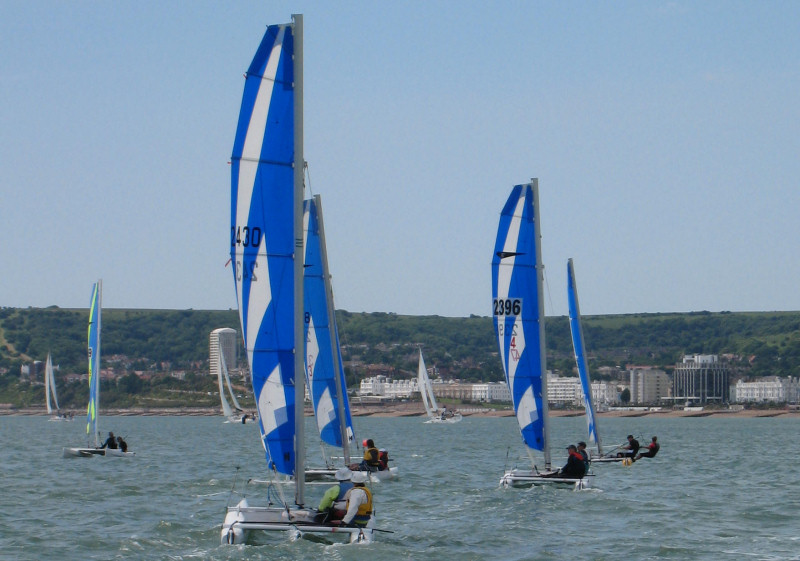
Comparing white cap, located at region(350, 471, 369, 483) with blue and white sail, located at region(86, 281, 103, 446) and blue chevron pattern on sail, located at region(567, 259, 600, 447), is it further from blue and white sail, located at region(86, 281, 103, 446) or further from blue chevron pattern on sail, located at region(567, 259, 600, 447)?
blue and white sail, located at region(86, 281, 103, 446)

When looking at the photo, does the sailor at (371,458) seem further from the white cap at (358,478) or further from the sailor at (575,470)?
the white cap at (358,478)

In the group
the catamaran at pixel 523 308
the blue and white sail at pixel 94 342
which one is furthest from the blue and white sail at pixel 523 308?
the blue and white sail at pixel 94 342

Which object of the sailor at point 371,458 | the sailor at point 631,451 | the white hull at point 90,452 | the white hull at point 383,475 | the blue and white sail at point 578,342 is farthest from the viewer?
the white hull at point 90,452

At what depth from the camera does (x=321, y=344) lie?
34062 millimetres

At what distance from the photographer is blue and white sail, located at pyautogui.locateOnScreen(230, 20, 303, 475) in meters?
20.4

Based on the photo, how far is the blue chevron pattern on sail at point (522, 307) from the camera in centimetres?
3291

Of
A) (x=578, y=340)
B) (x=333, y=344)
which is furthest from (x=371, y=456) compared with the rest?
(x=578, y=340)

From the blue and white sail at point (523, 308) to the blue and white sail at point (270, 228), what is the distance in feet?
42.6

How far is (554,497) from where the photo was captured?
30031 mm

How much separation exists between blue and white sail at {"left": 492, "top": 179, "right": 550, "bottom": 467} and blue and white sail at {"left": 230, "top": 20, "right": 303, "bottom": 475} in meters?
13.0

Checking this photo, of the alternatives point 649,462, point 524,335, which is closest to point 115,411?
point 649,462

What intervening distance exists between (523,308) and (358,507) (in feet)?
43.6

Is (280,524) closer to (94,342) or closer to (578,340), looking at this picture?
(578,340)

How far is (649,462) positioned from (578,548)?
24.8m
